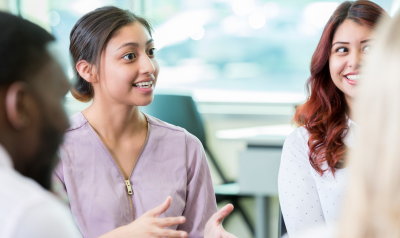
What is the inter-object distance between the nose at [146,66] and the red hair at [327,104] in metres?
0.57

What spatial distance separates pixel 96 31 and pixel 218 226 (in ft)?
2.42

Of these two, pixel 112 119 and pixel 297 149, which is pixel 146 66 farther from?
pixel 297 149

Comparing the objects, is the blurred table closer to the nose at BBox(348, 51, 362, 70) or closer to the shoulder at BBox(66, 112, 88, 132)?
the nose at BBox(348, 51, 362, 70)

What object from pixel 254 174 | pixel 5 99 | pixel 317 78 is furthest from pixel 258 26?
pixel 5 99

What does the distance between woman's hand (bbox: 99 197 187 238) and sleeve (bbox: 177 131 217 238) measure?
0.26 metres

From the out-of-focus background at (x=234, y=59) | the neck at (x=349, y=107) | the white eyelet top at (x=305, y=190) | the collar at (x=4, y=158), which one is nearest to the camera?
the collar at (x=4, y=158)

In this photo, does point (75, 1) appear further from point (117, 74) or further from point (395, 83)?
point (395, 83)

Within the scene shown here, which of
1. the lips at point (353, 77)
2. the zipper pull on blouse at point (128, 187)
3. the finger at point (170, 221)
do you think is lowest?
the zipper pull on blouse at point (128, 187)

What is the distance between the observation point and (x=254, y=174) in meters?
2.20

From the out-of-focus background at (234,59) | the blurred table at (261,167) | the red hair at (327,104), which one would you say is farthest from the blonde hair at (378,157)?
the out-of-focus background at (234,59)

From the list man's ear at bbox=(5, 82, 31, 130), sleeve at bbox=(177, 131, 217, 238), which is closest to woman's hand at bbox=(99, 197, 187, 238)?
sleeve at bbox=(177, 131, 217, 238)

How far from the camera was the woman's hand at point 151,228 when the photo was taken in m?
1.12

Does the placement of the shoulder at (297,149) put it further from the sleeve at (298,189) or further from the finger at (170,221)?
the finger at (170,221)

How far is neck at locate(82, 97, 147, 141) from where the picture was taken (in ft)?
4.74
